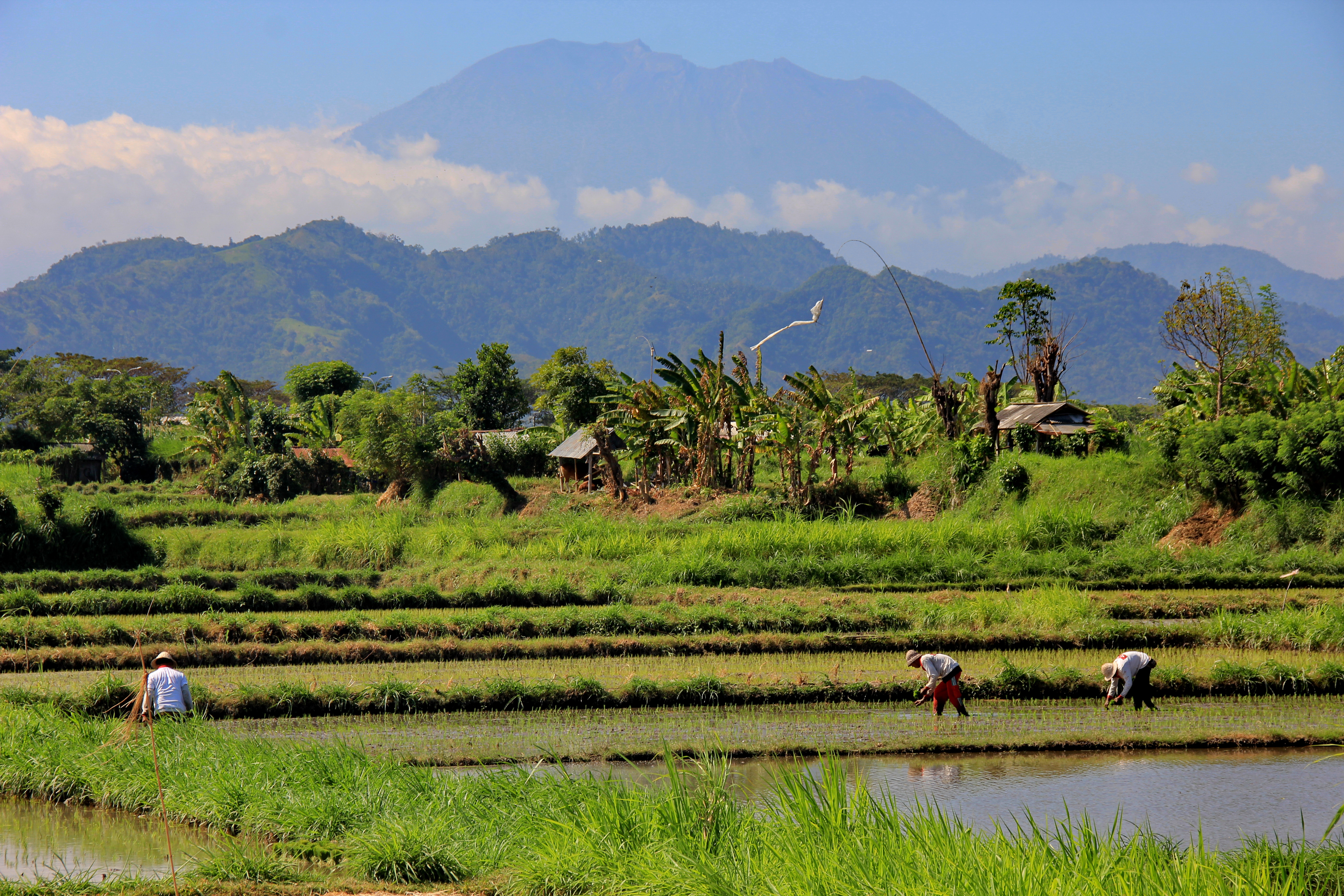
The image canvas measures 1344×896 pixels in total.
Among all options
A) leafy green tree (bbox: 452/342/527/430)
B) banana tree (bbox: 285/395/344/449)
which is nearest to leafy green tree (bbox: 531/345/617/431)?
leafy green tree (bbox: 452/342/527/430)

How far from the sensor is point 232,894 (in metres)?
5.98

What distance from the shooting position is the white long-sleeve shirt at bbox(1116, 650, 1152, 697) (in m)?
10.8

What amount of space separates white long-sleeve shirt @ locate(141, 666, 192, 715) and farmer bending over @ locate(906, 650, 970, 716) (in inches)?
292

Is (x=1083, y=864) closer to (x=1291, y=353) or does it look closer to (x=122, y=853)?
(x=122, y=853)

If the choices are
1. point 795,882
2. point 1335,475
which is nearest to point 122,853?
point 795,882

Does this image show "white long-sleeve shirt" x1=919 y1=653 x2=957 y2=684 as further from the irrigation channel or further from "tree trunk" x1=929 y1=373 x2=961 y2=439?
"tree trunk" x1=929 y1=373 x2=961 y2=439

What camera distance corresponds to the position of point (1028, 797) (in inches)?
320

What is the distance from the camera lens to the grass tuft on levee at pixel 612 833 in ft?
16.3

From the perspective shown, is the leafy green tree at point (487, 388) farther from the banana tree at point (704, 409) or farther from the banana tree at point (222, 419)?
the banana tree at point (704, 409)

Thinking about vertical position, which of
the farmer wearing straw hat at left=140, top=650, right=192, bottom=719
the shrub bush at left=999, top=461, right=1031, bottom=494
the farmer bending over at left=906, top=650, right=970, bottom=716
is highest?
the shrub bush at left=999, top=461, right=1031, bottom=494

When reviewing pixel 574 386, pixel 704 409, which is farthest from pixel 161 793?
pixel 574 386

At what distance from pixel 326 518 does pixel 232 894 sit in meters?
19.1

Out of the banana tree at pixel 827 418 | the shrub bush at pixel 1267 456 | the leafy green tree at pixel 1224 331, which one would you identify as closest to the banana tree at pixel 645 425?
the banana tree at pixel 827 418

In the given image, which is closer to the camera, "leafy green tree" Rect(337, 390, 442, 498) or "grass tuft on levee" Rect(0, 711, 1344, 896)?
"grass tuft on levee" Rect(0, 711, 1344, 896)
